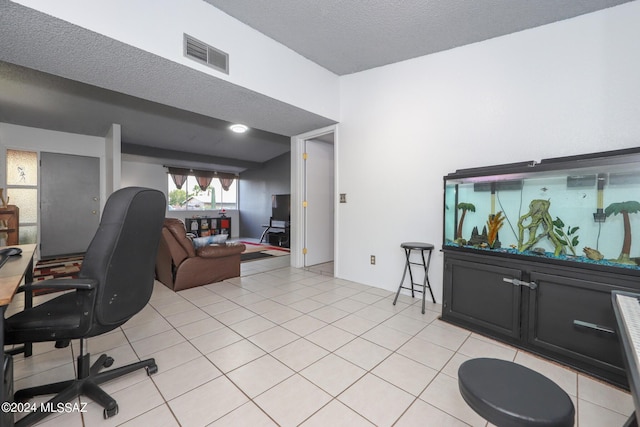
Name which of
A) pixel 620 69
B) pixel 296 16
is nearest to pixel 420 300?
pixel 620 69

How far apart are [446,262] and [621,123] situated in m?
1.66

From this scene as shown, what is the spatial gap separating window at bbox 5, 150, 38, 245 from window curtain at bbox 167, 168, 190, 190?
3.23 m

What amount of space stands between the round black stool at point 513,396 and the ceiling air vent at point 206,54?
9.51ft

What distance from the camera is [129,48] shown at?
2.02 metres

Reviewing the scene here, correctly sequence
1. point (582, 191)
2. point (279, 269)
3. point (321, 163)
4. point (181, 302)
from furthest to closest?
point (321, 163) < point (279, 269) < point (181, 302) < point (582, 191)

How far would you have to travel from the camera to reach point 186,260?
3389 millimetres

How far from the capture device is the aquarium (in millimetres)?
1700

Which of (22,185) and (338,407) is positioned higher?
(22,185)

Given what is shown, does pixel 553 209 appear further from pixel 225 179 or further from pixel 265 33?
pixel 225 179

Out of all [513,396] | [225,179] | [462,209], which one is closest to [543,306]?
[462,209]

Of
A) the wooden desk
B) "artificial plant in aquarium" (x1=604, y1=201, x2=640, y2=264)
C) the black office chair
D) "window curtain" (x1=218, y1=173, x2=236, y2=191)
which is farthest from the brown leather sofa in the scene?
"window curtain" (x1=218, y1=173, x2=236, y2=191)

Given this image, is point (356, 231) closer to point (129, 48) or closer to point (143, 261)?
point (143, 261)

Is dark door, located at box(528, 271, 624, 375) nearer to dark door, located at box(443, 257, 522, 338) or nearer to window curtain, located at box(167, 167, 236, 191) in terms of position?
dark door, located at box(443, 257, 522, 338)

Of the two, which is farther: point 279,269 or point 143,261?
point 279,269
